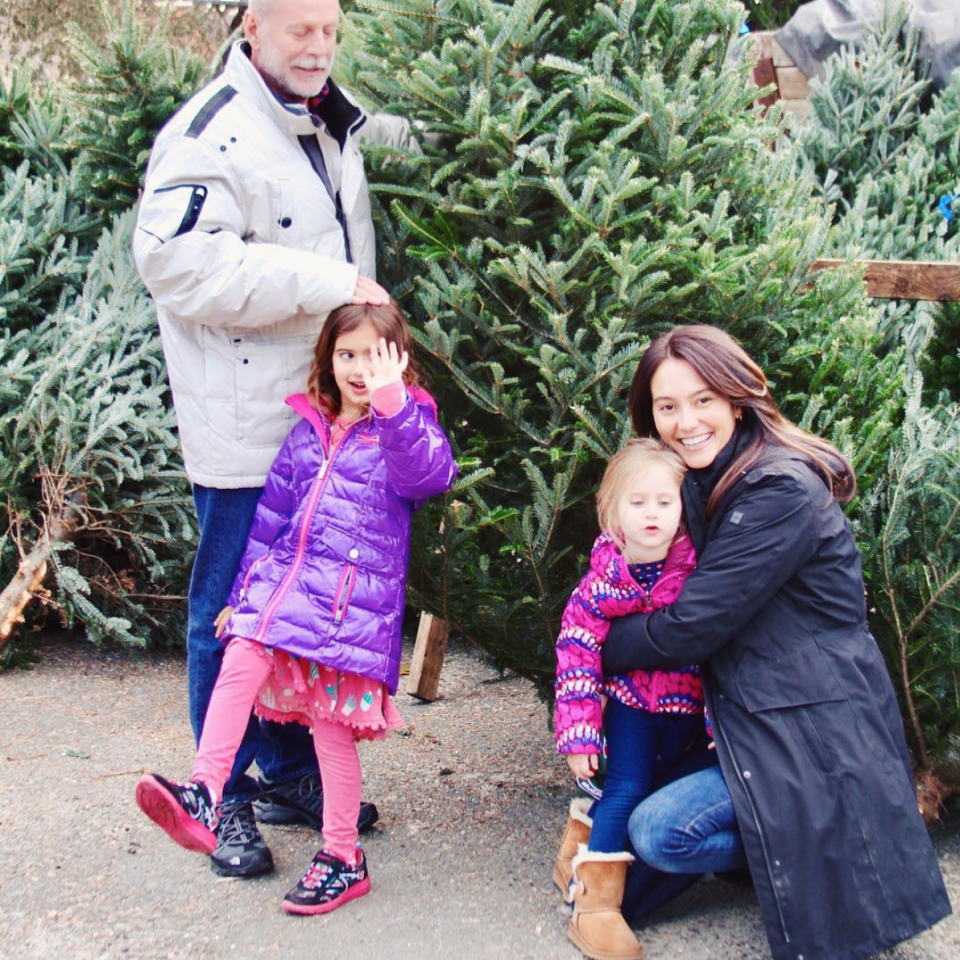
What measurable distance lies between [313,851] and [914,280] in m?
2.54

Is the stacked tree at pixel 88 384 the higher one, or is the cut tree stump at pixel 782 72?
the cut tree stump at pixel 782 72

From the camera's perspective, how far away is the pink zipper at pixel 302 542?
112 inches

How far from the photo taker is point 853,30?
299 inches

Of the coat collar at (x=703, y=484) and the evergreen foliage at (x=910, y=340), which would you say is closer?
the coat collar at (x=703, y=484)

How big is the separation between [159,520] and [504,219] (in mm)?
2102

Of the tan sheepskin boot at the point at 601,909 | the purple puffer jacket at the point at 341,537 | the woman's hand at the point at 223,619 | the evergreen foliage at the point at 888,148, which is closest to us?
the tan sheepskin boot at the point at 601,909

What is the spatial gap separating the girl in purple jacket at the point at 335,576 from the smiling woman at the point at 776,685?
0.57 meters

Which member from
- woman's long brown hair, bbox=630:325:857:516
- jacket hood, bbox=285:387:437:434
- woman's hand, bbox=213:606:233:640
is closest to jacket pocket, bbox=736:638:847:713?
woman's long brown hair, bbox=630:325:857:516

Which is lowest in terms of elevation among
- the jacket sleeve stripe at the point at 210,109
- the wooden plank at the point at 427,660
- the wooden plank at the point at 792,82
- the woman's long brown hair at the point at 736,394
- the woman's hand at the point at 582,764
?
the wooden plank at the point at 427,660

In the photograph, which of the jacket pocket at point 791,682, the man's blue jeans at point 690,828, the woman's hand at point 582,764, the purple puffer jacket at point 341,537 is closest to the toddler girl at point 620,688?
the woman's hand at point 582,764

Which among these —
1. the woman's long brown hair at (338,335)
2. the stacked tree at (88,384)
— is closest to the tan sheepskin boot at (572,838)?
the woman's long brown hair at (338,335)

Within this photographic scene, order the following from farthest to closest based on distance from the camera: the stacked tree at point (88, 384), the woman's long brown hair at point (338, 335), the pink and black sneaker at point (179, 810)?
the stacked tree at point (88, 384) → the woman's long brown hair at point (338, 335) → the pink and black sneaker at point (179, 810)

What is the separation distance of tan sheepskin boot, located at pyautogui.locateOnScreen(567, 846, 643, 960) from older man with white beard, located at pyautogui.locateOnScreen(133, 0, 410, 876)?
87 cm

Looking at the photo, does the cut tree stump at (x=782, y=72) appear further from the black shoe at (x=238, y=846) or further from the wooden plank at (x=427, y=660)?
the black shoe at (x=238, y=846)
